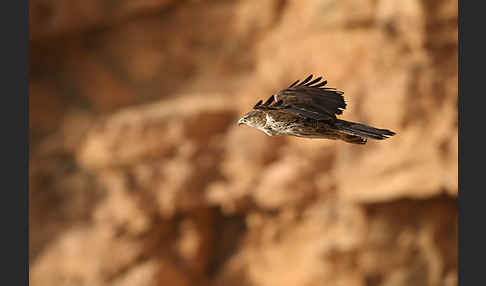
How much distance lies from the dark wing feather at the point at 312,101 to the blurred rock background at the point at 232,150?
72.4 inches

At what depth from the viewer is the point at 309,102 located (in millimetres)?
1195

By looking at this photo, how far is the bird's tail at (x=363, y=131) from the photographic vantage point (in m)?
1.06

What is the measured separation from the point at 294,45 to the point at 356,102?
579mm

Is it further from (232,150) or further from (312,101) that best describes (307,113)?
(232,150)

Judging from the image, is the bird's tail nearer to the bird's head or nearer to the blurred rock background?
the bird's head

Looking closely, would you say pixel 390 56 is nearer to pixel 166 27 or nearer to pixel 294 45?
pixel 294 45

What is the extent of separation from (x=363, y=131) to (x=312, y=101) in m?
0.15

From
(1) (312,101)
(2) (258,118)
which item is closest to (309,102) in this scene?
(1) (312,101)

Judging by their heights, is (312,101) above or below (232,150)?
below

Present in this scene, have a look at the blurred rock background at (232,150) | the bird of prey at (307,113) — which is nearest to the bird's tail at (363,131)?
the bird of prey at (307,113)

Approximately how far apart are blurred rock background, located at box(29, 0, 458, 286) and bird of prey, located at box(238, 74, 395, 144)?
185cm

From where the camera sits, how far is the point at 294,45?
350 cm

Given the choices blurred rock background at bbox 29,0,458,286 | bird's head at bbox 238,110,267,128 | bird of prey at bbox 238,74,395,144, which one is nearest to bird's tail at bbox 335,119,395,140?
bird of prey at bbox 238,74,395,144

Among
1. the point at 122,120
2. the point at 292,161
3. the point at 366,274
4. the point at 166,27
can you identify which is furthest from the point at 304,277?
the point at 166,27
